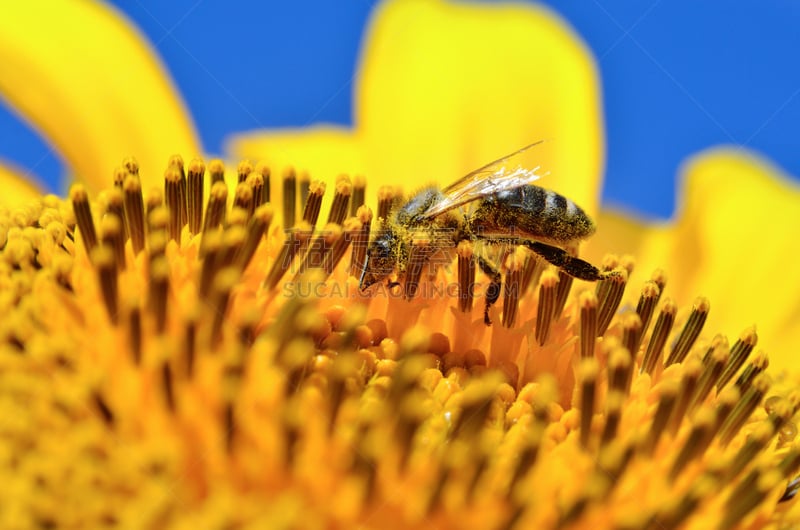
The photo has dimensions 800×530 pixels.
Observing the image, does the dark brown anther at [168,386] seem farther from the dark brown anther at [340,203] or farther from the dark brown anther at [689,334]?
the dark brown anther at [689,334]

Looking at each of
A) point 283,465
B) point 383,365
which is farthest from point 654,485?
point 283,465

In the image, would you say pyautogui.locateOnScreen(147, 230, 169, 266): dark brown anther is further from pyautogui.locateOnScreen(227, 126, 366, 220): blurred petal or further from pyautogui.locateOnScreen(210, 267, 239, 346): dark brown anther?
pyautogui.locateOnScreen(227, 126, 366, 220): blurred petal

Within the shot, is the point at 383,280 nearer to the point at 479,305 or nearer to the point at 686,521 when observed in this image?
the point at 479,305

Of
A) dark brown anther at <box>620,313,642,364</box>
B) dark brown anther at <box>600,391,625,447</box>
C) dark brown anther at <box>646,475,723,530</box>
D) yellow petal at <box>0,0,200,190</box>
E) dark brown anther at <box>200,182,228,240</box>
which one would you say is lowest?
dark brown anther at <box>646,475,723,530</box>

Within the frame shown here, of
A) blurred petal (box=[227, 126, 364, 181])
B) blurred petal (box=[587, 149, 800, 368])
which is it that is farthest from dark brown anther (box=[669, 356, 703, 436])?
blurred petal (box=[227, 126, 364, 181])

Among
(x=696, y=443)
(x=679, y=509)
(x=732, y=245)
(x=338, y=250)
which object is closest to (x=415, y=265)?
(x=338, y=250)
